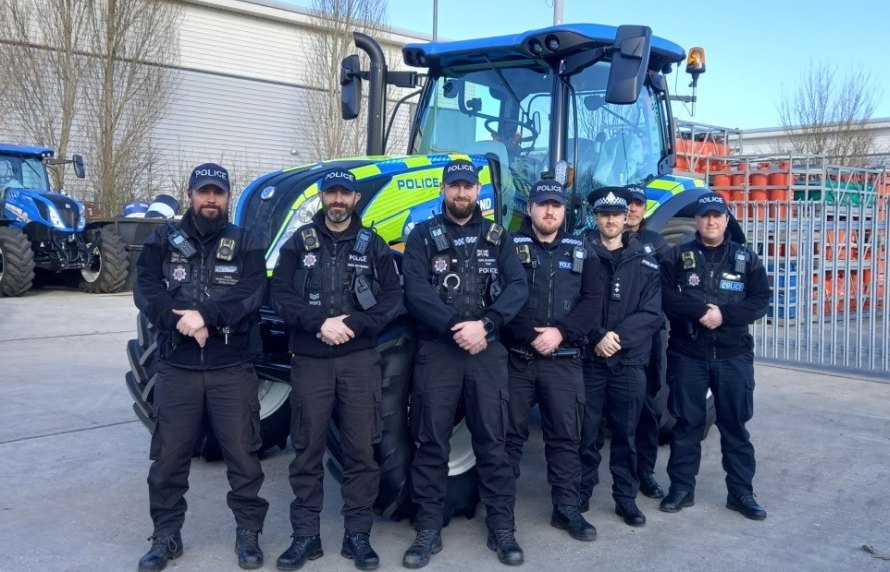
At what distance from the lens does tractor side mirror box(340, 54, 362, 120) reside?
6273 millimetres

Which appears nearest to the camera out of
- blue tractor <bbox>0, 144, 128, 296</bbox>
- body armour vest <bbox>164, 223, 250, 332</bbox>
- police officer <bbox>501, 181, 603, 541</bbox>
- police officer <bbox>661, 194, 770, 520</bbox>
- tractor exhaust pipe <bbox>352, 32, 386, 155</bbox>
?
body armour vest <bbox>164, 223, 250, 332</bbox>

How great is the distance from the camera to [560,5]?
12.9m

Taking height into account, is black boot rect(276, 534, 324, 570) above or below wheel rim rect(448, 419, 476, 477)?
below

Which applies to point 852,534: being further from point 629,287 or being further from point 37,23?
point 37,23

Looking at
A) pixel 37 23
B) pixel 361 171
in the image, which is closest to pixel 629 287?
pixel 361 171

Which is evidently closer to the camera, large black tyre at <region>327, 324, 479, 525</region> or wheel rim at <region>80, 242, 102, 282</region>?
large black tyre at <region>327, 324, 479, 525</region>

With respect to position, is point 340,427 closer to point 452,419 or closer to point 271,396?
point 452,419

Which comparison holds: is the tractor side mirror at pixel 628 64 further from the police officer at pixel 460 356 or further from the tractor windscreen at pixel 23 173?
the tractor windscreen at pixel 23 173

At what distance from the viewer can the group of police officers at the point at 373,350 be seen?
410 centimetres

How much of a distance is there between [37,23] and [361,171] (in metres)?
19.6

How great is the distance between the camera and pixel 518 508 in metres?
4.99

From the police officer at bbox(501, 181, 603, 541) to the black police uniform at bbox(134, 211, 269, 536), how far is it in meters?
1.29

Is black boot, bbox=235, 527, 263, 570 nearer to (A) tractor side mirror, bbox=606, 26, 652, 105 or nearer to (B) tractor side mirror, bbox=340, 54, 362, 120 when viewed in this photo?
(A) tractor side mirror, bbox=606, 26, 652, 105

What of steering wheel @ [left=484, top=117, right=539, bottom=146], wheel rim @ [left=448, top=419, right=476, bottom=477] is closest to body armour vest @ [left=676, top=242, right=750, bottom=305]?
steering wheel @ [left=484, top=117, right=539, bottom=146]
